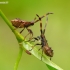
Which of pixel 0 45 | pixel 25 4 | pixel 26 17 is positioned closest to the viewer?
pixel 0 45

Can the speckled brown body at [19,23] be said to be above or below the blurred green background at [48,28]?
above

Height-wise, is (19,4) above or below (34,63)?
above

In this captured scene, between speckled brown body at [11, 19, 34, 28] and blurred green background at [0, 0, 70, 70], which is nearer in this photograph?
speckled brown body at [11, 19, 34, 28]

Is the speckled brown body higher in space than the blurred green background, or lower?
higher

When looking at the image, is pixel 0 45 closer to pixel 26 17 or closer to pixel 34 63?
pixel 34 63

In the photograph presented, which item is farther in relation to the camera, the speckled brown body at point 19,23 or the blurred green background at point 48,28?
the blurred green background at point 48,28

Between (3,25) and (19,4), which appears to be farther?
(3,25)

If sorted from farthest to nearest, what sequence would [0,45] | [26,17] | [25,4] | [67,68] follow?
1. [26,17]
2. [25,4]
3. [0,45]
4. [67,68]

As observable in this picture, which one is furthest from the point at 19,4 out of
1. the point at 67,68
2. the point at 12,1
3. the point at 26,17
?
the point at 67,68

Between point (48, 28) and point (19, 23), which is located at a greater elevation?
point (19, 23)

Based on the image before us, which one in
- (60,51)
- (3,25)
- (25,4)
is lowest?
(60,51)

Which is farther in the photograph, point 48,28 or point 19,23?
point 48,28
